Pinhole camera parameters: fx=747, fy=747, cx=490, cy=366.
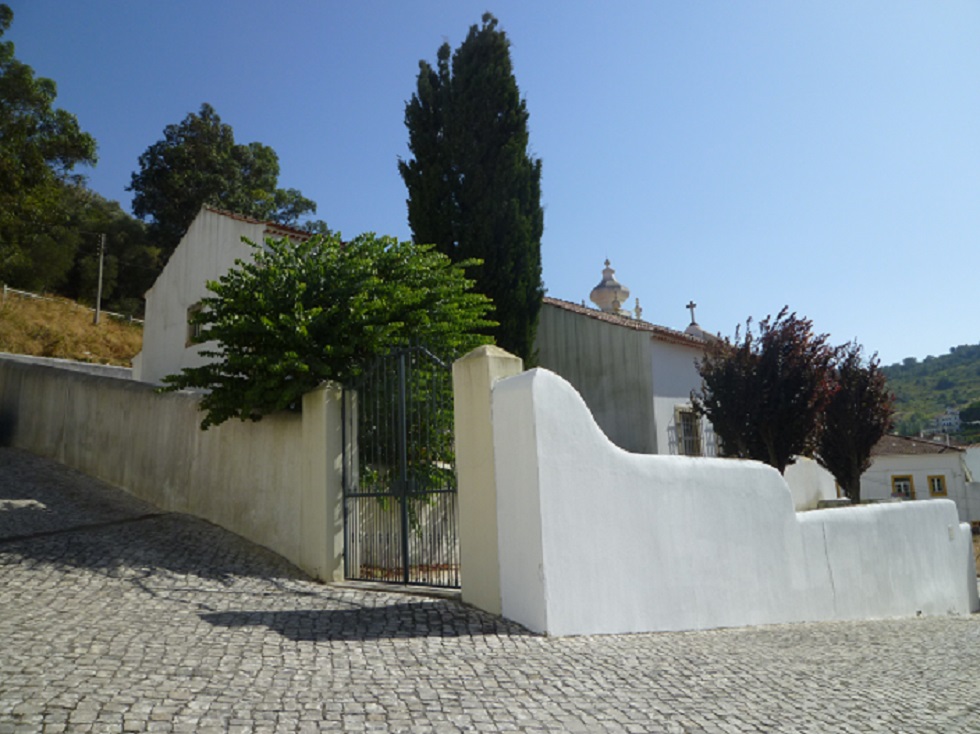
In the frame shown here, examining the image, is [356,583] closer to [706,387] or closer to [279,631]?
[279,631]

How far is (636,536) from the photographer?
661cm

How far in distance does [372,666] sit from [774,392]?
35.6 feet

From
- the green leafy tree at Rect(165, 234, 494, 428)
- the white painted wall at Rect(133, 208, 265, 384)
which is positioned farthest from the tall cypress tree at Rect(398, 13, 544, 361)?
the green leafy tree at Rect(165, 234, 494, 428)

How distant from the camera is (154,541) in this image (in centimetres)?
885

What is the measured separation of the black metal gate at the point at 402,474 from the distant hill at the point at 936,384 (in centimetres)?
7374

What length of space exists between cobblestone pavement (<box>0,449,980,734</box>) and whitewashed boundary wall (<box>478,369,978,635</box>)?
297 millimetres

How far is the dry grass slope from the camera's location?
3036cm

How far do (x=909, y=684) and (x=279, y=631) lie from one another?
15.8 feet

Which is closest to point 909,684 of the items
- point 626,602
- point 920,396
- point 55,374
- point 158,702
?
point 626,602

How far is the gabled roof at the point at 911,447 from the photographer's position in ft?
115

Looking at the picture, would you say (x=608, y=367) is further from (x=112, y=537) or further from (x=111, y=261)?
(x=111, y=261)

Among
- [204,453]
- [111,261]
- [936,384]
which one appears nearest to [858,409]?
[204,453]

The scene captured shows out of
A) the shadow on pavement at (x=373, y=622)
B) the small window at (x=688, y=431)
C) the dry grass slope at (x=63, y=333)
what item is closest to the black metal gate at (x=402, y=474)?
the shadow on pavement at (x=373, y=622)

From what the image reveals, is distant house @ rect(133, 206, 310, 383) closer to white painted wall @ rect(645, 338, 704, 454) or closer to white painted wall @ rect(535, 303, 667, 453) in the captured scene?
white painted wall @ rect(535, 303, 667, 453)
